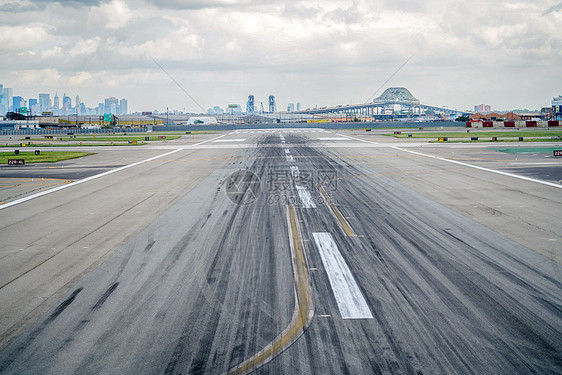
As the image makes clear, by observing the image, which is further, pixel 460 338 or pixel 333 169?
pixel 333 169

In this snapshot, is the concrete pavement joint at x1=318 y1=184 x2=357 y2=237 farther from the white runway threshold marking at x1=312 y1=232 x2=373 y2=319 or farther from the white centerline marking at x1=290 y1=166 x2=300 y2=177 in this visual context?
the white centerline marking at x1=290 y1=166 x2=300 y2=177

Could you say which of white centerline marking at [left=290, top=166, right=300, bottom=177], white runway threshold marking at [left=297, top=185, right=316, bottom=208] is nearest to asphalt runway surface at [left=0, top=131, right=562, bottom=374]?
white runway threshold marking at [left=297, top=185, right=316, bottom=208]

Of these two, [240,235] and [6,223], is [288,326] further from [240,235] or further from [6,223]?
[6,223]

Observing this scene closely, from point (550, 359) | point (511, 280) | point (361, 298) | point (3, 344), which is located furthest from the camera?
point (511, 280)

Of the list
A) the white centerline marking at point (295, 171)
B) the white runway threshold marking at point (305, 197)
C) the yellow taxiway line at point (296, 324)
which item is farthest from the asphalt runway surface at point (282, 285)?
the white centerline marking at point (295, 171)

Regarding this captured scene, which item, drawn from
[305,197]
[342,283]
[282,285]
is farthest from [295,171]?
[282,285]

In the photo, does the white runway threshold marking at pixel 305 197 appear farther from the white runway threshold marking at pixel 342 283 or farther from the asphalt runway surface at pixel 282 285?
the white runway threshold marking at pixel 342 283

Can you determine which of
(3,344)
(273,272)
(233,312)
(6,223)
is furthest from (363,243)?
(6,223)
